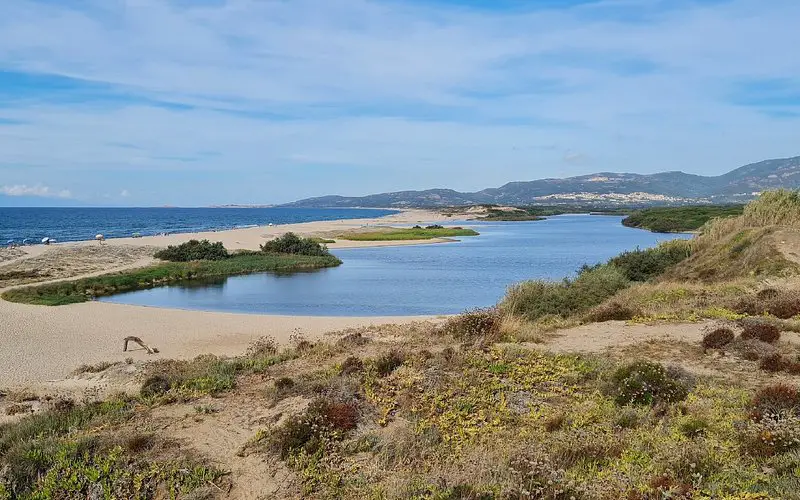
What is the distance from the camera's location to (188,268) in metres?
43.0

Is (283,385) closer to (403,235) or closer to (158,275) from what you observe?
(158,275)

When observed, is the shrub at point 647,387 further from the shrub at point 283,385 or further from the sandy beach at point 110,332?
the sandy beach at point 110,332

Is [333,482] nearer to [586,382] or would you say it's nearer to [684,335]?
[586,382]

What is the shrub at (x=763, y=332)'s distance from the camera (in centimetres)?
1279

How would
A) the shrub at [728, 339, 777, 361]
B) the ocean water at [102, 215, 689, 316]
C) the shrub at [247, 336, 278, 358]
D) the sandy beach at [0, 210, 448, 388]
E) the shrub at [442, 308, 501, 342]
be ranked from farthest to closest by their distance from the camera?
1. the ocean water at [102, 215, 689, 316]
2. the sandy beach at [0, 210, 448, 388]
3. the shrub at [247, 336, 278, 358]
4. the shrub at [442, 308, 501, 342]
5. the shrub at [728, 339, 777, 361]

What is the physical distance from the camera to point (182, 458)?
27.8 feet

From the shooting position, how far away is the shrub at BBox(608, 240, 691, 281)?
29266mm

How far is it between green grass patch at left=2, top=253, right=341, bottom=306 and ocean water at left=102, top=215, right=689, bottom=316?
5.37 feet

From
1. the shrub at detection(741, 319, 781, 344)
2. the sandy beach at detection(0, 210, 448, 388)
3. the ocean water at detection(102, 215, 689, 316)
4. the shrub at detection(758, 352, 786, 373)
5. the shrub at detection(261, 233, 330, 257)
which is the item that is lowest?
the ocean water at detection(102, 215, 689, 316)

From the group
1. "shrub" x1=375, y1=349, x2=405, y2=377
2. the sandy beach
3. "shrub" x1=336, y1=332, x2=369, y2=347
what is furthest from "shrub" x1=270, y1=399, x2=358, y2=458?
the sandy beach

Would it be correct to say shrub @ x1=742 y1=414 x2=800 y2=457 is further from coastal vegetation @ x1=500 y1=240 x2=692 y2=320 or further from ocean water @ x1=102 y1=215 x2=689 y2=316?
ocean water @ x1=102 y1=215 x2=689 y2=316

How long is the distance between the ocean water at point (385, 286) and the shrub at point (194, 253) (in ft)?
25.2

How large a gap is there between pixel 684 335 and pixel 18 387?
50.8 ft

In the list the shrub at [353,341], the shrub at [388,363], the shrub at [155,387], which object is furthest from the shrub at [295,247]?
the shrub at [388,363]
